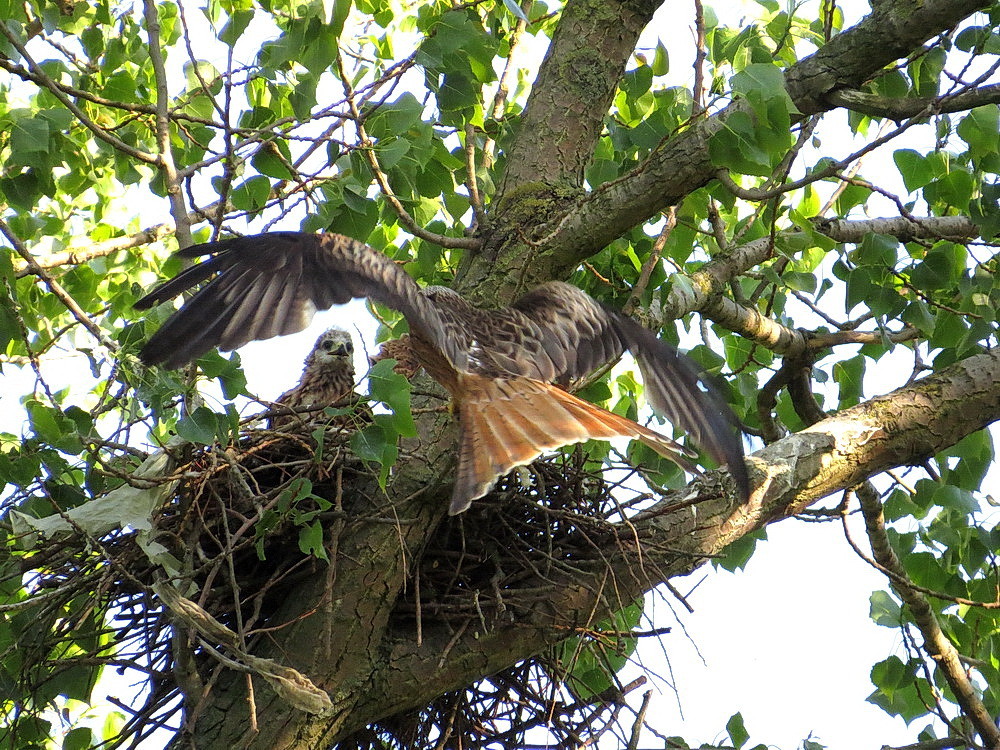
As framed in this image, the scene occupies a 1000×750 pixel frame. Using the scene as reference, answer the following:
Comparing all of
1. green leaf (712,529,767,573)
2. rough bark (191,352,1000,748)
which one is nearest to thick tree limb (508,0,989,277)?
rough bark (191,352,1000,748)

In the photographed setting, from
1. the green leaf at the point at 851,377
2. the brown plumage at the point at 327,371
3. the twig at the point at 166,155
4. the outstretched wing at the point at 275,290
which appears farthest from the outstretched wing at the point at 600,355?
the brown plumage at the point at 327,371

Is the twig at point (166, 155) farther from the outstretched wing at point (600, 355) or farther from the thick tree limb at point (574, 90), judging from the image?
the thick tree limb at point (574, 90)

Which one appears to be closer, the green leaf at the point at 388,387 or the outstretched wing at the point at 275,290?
the green leaf at the point at 388,387

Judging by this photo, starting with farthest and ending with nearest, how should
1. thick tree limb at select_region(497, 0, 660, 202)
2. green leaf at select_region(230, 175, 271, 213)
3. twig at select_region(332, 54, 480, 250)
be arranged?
thick tree limb at select_region(497, 0, 660, 202)
green leaf at select_region(230, 175, 271, 213)
twig at select_region(332, 54, 480, 250)

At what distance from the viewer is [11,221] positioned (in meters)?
4.16

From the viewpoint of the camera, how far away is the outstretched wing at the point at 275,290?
2928 millimetres

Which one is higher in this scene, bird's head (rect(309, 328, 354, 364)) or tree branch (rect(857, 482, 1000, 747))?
bird's head (rect(309, 328, 354, 364))

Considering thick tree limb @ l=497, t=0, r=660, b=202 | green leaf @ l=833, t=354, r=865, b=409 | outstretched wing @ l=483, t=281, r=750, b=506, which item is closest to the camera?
outstretched wing @ l=483, t=281, r=750, b=506

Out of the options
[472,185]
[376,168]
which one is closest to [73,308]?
[376,168]

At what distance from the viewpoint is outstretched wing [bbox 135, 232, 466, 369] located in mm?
2928

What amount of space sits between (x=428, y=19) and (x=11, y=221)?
1.92 m

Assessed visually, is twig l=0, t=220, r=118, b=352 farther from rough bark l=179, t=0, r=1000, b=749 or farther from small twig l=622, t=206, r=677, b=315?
small twig l=622, t=206, r=677, b=315

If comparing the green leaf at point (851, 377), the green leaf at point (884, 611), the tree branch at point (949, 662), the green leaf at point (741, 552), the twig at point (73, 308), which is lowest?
the tree branch at point (949, 662)

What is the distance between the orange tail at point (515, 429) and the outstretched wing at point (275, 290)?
0.50 ft
